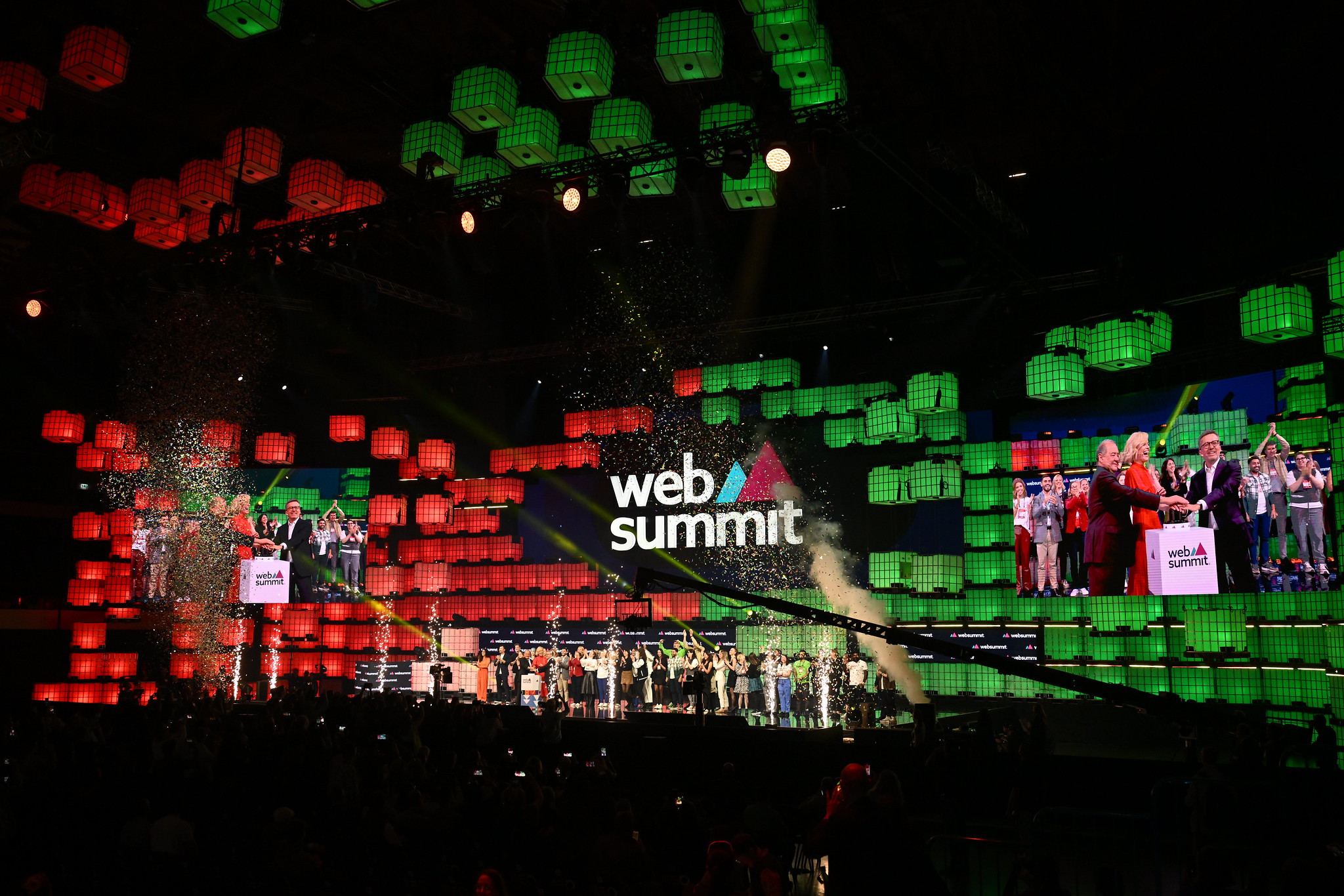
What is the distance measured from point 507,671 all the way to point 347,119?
41.6ft

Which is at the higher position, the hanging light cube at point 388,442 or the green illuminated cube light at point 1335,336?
the hanging light cube at point 388,442

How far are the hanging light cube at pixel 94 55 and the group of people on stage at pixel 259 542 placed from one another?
51.1 ft

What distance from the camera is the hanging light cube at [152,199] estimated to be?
11.1 metres

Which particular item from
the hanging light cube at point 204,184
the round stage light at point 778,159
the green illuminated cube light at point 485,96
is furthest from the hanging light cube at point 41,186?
the round stage light at point 778,159

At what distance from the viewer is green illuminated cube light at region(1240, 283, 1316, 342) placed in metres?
Answer: 10.2

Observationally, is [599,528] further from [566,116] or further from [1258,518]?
[1258,518]

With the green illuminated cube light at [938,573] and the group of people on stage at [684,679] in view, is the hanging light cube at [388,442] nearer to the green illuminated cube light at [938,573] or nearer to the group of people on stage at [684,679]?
the group of people on stage at [684,679]

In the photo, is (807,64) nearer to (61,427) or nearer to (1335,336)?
(1335,336)

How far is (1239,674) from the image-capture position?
14570 millimetres

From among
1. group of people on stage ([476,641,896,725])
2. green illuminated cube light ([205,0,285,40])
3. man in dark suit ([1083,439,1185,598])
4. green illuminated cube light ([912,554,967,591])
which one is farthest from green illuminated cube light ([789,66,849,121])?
green illuminated cube light ([912,554,967,591])

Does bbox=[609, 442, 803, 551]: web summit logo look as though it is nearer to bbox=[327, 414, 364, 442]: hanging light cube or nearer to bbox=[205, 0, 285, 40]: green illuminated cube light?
bbox=[327, 414, 364, 442]: hanging light cube

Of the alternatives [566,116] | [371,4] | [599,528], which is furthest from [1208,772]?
[599,528]

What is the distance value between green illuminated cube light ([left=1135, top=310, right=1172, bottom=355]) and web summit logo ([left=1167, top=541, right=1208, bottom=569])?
14.3 feet

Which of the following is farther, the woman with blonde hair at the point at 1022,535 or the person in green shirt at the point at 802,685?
the person in green shirt at the point at 802,685
